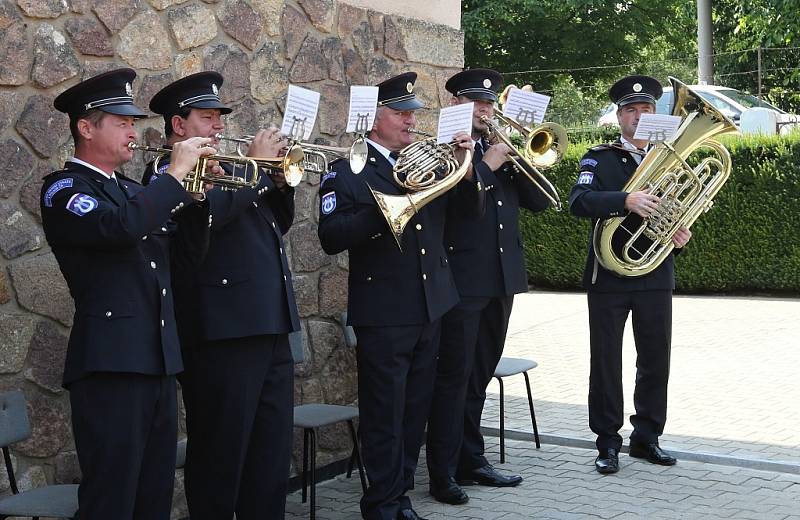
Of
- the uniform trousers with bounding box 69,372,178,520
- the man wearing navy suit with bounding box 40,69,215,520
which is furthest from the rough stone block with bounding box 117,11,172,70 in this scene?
the uniform trousers with bounding box 69,372,178,520

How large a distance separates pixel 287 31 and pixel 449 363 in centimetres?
195

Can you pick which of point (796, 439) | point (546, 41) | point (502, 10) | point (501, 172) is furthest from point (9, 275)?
point (546, 41)

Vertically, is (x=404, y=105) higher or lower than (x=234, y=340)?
higher

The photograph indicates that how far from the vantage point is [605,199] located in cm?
623

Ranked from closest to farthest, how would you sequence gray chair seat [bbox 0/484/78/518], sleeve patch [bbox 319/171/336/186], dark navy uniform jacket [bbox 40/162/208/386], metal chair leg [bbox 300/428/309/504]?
1. dark navy uniform jacket [bbox 40/162/208/386]
2. gray chair seat [bbox 0/484/78/518]
3. sleeve patch [bbox 319/171/336/186]
4. metal chair leg [bbox 300/428/309/504]

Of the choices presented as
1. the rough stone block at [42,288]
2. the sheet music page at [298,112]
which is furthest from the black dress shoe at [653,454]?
the rough stone block at [42,288]

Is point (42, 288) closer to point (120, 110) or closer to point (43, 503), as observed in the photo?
point (43, 503)

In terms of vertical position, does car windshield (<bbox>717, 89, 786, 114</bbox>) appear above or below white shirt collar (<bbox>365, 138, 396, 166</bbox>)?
above

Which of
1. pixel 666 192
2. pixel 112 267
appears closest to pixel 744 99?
pixel 666 192

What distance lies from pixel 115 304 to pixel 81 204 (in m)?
0.36

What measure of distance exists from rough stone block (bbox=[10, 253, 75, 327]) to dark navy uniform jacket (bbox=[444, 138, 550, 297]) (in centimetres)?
202

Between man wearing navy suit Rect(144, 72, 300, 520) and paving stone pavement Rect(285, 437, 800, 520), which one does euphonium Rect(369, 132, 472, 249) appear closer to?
A: man wearing navy suit Rect(144, 72, 300, 520)

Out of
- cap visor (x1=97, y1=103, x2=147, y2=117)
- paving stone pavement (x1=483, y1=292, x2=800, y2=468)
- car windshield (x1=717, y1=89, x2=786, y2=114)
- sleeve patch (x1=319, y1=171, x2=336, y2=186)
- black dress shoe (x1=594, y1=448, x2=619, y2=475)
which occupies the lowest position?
black dress shoe (x1=594, y1=448, x2=619, y2=475)

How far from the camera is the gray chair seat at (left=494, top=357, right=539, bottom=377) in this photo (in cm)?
661
